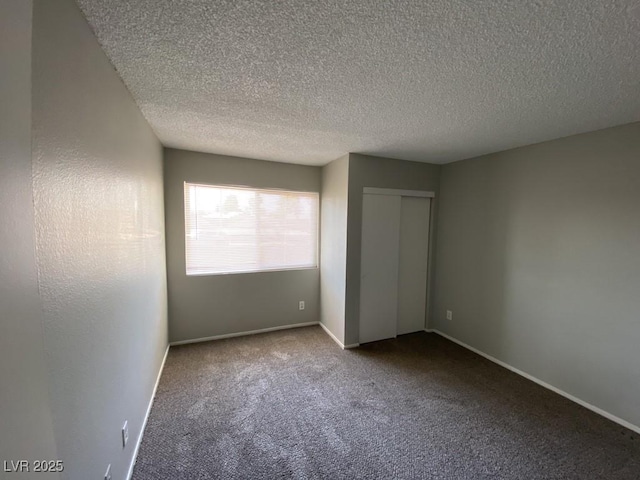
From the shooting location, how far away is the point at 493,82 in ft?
4.77

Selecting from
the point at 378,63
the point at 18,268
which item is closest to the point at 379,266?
the point at 378,63

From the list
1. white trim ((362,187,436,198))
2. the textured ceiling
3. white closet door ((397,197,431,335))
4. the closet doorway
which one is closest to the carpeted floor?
the closet doorway

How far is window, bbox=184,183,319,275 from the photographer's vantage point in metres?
3.15

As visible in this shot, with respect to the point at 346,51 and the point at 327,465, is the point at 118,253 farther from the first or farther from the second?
the point at 327,465

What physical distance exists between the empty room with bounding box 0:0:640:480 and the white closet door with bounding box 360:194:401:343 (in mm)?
34

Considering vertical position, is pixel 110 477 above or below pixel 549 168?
below

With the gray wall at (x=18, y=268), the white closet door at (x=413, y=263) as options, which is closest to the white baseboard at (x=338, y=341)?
the white closet door at (x=413, y=263)

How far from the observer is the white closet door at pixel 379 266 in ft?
10.4

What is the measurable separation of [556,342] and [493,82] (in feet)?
8.06

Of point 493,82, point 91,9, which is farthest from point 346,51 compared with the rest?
point 91,9

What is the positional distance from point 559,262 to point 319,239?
2703 millimetres

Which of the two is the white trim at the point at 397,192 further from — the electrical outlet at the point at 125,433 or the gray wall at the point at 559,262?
the electrical outlet at the point at 125,433

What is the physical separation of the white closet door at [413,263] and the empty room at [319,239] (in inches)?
1.4

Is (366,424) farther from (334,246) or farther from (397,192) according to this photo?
(397,192)
